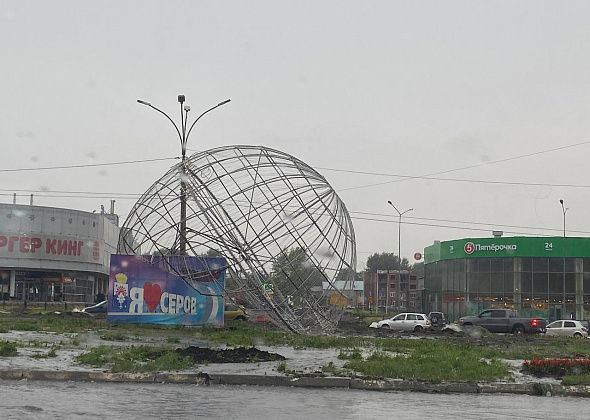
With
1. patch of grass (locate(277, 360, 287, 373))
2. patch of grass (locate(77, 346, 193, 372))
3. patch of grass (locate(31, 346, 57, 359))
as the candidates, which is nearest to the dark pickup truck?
patch of grass (locate(77, 346, 193, 372))

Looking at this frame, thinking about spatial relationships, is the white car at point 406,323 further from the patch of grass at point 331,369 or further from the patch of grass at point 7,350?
the patch of grass at point 7,350

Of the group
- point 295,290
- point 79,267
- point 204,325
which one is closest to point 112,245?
point 79,267

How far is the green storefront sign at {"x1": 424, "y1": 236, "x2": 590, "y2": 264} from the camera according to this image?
7300 cm

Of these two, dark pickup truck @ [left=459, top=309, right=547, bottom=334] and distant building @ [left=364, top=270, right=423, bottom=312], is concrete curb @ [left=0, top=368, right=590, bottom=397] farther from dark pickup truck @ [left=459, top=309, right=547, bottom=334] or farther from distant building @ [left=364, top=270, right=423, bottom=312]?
distant building @ [left=364, top=270, right=423, bottom=312]

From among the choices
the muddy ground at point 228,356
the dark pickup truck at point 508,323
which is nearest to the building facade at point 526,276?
the dark pickup truck at point 508,323

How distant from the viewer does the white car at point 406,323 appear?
48000mm

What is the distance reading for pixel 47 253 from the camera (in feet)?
259

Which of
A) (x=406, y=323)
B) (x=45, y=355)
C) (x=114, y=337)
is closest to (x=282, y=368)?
(x=45, y=355)

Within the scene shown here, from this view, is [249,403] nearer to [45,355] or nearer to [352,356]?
[352,356]

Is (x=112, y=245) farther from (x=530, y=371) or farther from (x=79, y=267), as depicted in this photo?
(x=530, y=371)

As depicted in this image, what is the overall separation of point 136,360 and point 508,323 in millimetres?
35713

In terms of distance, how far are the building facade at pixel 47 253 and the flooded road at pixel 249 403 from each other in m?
65.4

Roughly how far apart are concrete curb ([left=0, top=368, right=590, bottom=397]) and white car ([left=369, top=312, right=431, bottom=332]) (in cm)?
3177

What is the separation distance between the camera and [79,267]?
269 ft
